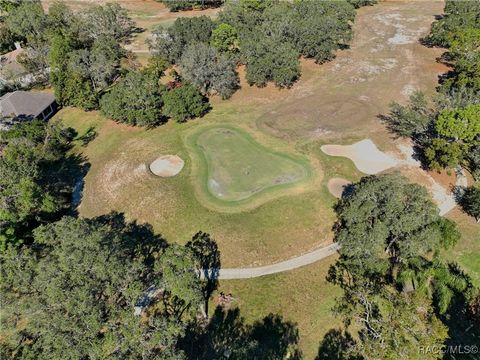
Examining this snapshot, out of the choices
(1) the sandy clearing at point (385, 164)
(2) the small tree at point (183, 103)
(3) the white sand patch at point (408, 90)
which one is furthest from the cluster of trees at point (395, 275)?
(3) the white sand patch at point (408, 90)

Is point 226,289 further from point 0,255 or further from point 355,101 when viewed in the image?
point 355,101

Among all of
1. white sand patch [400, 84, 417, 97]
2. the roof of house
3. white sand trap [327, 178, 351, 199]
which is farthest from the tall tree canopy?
white sand patch [400, 84, 417, 97]

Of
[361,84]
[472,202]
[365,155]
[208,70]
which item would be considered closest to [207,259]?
[365,155]

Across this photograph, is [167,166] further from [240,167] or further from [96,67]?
[96,67]

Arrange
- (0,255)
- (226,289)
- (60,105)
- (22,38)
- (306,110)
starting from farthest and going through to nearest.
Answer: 1. (22,38)
2. (60,105)
3. (306,110)
4. (226,289)
5. (0,255)

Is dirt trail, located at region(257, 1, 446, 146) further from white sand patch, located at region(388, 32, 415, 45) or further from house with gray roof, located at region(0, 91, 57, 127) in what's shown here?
house with gray roof, located at region(0, 91, 57, 127)

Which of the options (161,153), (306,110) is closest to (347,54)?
(306,110)

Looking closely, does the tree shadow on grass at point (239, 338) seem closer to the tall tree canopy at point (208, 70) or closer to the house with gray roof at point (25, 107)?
the tall tree canopy at point (208, 70)
